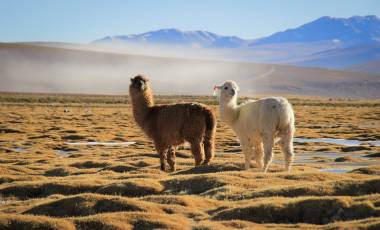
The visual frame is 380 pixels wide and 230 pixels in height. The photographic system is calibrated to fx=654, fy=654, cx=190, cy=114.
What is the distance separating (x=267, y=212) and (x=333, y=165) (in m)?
9.57

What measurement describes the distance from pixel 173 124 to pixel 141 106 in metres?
1.33

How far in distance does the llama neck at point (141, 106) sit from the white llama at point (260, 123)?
2.03 metres

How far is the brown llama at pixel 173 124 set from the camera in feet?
54.2

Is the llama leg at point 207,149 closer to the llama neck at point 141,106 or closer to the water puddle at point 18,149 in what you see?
the llama neck at point 141,106

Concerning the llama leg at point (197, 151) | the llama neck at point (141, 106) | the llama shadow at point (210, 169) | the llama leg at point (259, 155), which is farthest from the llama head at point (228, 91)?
the llama neck at point (141, 106)

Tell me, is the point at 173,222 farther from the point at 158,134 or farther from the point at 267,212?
the point at 158,134

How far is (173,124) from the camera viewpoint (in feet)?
54.5

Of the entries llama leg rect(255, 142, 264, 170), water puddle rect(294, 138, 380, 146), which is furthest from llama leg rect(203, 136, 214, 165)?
water puddle rect(294, 138, 380, 146)

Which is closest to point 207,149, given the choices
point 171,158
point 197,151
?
point 197,151

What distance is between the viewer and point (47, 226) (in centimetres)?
991

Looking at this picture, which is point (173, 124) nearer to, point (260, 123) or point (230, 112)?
point (230, 112)

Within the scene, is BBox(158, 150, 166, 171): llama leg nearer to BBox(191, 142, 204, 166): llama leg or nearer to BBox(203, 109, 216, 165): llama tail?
BBox(191, 142, 204, 166): llama leg

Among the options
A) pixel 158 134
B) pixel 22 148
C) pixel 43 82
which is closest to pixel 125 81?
pixel 43 82

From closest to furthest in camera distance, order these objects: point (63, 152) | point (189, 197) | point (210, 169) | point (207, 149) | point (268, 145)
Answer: point (189, 197)
point (268, 145)
point (210, 169)
point (207, 149)
point (63, 152)
